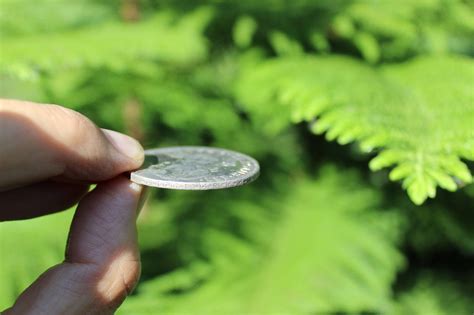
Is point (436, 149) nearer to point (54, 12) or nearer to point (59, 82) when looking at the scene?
point (54, 12)

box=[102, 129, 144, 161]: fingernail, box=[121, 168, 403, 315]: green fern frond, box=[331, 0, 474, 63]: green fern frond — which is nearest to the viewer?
box=[102, 129, 144, 161]: fingernail

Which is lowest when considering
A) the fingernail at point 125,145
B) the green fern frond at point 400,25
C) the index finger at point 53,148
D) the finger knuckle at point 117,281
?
the finger knuckle at point 117,281

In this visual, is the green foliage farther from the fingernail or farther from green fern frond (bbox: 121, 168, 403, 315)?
the fingernail

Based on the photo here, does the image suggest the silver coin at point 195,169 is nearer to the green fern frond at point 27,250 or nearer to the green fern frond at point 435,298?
the green fern frond at point 27,250

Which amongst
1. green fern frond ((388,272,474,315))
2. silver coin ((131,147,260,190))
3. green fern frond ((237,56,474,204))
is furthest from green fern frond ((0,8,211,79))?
green fern frond ((388,272,474,315))

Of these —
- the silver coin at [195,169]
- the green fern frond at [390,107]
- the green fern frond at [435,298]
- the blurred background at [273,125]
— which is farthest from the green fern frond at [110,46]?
the green fern frond at [435,298]

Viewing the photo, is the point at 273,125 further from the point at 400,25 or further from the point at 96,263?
the point at 96,263

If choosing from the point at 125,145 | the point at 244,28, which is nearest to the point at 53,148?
the point at 125,145
